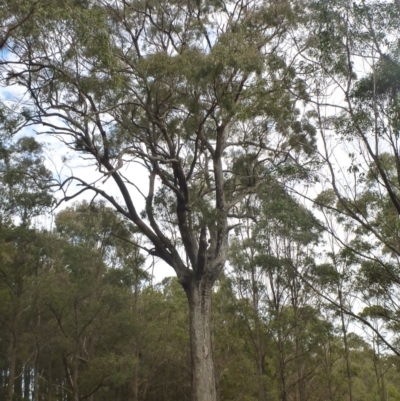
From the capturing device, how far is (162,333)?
883 inches

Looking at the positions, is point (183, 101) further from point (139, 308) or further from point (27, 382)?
point (27, 382)

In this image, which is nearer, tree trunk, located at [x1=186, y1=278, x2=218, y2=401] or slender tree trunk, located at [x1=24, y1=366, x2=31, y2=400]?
tree trunk, located at [x1=186, y1=278, x2=218, y2=401]

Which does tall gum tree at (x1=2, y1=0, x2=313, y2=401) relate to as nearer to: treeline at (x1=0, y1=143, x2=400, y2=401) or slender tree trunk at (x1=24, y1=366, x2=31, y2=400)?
treeline at (x1=0, y1=143, x2=400, y2=401)

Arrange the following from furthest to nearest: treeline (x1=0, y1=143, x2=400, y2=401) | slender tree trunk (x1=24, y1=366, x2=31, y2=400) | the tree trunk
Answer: slender tree trunk (x1=24, y1=366, x2=31, y2=400)
treeline (x1=0, y1=143, x2=400, y2=401)
the tree trunk

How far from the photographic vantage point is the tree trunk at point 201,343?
9664 millimetres

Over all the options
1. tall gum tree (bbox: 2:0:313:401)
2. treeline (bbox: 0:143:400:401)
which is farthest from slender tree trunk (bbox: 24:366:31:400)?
tall gum tree (bbox: 2:0:313:401)

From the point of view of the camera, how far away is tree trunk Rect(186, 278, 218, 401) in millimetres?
9664

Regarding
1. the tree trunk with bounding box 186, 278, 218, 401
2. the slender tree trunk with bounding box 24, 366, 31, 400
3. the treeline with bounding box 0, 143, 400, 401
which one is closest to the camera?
the tree trunk with bounding box 186, 278, 218, 401

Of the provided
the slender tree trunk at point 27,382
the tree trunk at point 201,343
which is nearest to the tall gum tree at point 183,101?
the tree trunk at point 201,343

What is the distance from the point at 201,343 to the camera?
10047 mm

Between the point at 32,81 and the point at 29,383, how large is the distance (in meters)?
24.2

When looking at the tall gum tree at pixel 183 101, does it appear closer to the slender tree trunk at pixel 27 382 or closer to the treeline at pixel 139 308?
the treeline at pixel 139 308

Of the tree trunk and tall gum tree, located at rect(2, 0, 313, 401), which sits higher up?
tall gum tree, located at rect(2, 0, 313, 401)

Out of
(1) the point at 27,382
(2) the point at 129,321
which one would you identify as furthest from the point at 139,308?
(1) the point at 27,382
